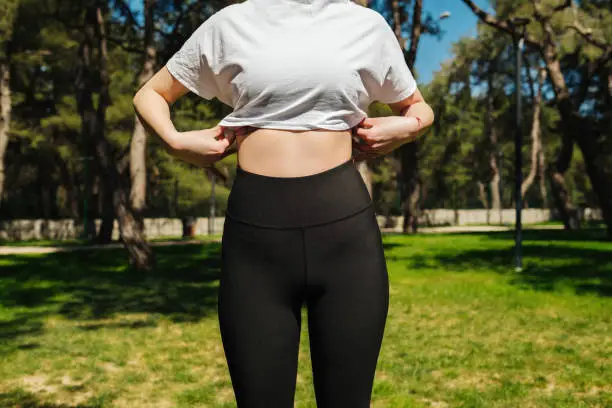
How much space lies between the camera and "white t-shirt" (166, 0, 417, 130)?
176 cm

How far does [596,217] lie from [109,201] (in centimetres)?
4751

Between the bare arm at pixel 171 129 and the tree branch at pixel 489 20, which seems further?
the tree branch at pixel 489 20

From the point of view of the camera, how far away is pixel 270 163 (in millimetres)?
1781

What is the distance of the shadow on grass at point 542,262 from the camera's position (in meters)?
12.5

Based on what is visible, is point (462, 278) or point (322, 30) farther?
point (462, 278)

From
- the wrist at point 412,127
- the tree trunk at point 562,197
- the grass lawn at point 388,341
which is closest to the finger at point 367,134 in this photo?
the wrist at point 412,127

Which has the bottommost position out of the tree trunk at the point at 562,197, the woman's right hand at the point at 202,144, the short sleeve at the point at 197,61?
the tree trunk at the point at 562,197

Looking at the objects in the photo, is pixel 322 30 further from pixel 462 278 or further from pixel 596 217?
pixel 596 217

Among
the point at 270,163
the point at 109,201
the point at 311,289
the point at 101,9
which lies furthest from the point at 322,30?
the point at 109,201

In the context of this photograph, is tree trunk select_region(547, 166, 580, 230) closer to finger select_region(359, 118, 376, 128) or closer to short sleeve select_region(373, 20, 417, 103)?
short sleeve select_region(373, 20, 417, 103)

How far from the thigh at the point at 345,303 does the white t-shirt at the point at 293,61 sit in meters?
0.31

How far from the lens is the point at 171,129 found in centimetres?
188

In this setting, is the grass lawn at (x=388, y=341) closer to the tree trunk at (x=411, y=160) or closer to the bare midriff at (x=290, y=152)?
the bare midriff at (x=290, y=152)

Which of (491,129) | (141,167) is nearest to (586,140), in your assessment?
(141,167)
